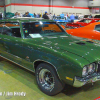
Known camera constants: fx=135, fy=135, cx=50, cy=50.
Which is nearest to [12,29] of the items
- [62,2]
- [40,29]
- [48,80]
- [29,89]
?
[40,29]

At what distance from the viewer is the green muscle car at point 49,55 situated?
7.66ft

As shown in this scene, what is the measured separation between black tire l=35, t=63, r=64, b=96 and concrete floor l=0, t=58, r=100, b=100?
0.15 meters

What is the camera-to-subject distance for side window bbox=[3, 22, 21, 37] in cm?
365

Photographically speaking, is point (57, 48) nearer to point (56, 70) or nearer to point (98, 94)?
point (56, 70)

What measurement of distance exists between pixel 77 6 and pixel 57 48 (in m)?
26.9

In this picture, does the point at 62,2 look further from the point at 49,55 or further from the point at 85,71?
the point at 85,71

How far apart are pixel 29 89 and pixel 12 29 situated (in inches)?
73.2

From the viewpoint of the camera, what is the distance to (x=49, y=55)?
262 centimetres

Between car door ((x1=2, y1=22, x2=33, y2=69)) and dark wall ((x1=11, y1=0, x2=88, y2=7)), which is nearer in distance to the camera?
car door ((x1=2, y1=22, x2=33, y2=69))

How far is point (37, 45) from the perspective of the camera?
294 cm

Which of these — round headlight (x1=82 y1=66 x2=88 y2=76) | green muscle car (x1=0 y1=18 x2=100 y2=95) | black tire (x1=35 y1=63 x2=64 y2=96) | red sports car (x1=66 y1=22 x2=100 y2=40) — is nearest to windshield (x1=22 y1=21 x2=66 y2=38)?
green muscle car (x1=0 y1=18 x2=100 y2=95)

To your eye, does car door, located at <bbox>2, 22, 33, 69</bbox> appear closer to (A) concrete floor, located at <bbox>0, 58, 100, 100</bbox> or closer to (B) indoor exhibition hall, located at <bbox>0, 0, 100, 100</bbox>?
(B) indoor exhibition hall, located at <bbox>0, 0, 100, 100</bbox>

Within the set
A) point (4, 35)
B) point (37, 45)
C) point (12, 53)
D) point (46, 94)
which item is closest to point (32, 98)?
point (46, 94)

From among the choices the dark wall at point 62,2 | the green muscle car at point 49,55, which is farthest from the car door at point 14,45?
the dark wall at point 62,2
